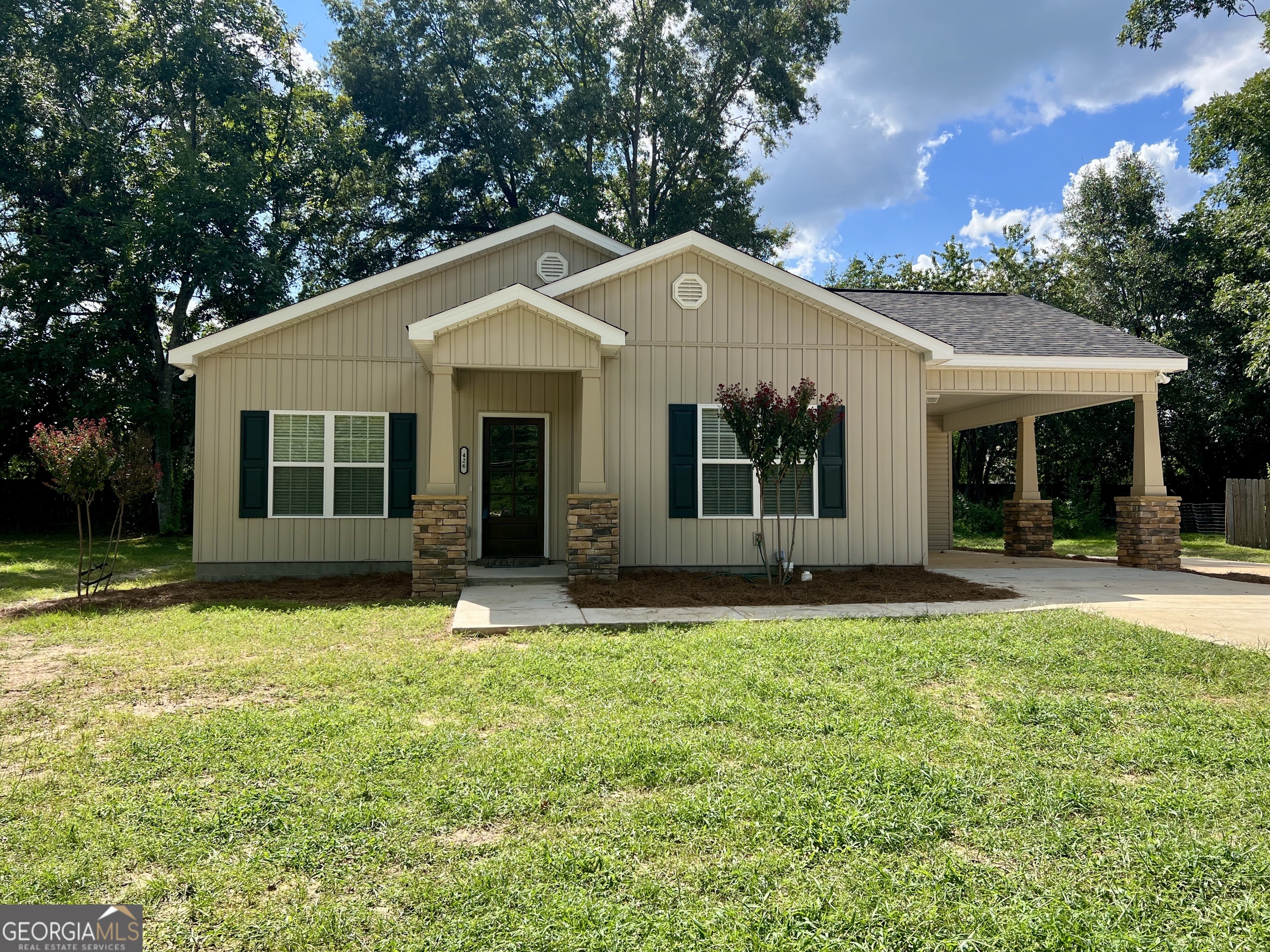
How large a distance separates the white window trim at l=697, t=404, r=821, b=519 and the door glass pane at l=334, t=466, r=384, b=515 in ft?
13.8

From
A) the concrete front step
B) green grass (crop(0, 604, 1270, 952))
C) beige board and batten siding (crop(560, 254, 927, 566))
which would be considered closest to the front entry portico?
the concrete front step

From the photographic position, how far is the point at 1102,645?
17.6 feet

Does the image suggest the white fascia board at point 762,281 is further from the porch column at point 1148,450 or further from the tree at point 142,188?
the tree at point 142,188

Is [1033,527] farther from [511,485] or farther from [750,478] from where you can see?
[511,485]

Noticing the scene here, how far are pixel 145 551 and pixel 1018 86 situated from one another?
19.8 metres

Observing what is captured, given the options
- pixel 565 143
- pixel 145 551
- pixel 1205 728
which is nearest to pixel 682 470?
pixel 1205 728

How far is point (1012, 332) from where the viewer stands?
36.4ft

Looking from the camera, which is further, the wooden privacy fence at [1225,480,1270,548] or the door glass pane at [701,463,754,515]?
the wooden privacy fence at [1225,480,1270,548]

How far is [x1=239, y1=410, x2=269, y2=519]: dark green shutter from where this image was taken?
9.71 meters

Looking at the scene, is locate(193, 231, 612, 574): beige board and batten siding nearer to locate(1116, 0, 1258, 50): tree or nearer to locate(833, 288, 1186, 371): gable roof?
locate(833, 288, 1186, 371): gable roof

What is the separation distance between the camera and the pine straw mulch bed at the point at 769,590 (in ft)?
24.7

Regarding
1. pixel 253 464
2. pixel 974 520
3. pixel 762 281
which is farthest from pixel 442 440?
pixel 974 520

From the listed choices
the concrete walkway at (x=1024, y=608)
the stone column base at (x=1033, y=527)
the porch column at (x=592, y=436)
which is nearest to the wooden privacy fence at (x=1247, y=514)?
the stone column base at (x=1033, y=527)

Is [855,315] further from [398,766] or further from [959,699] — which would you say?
[398,766]
